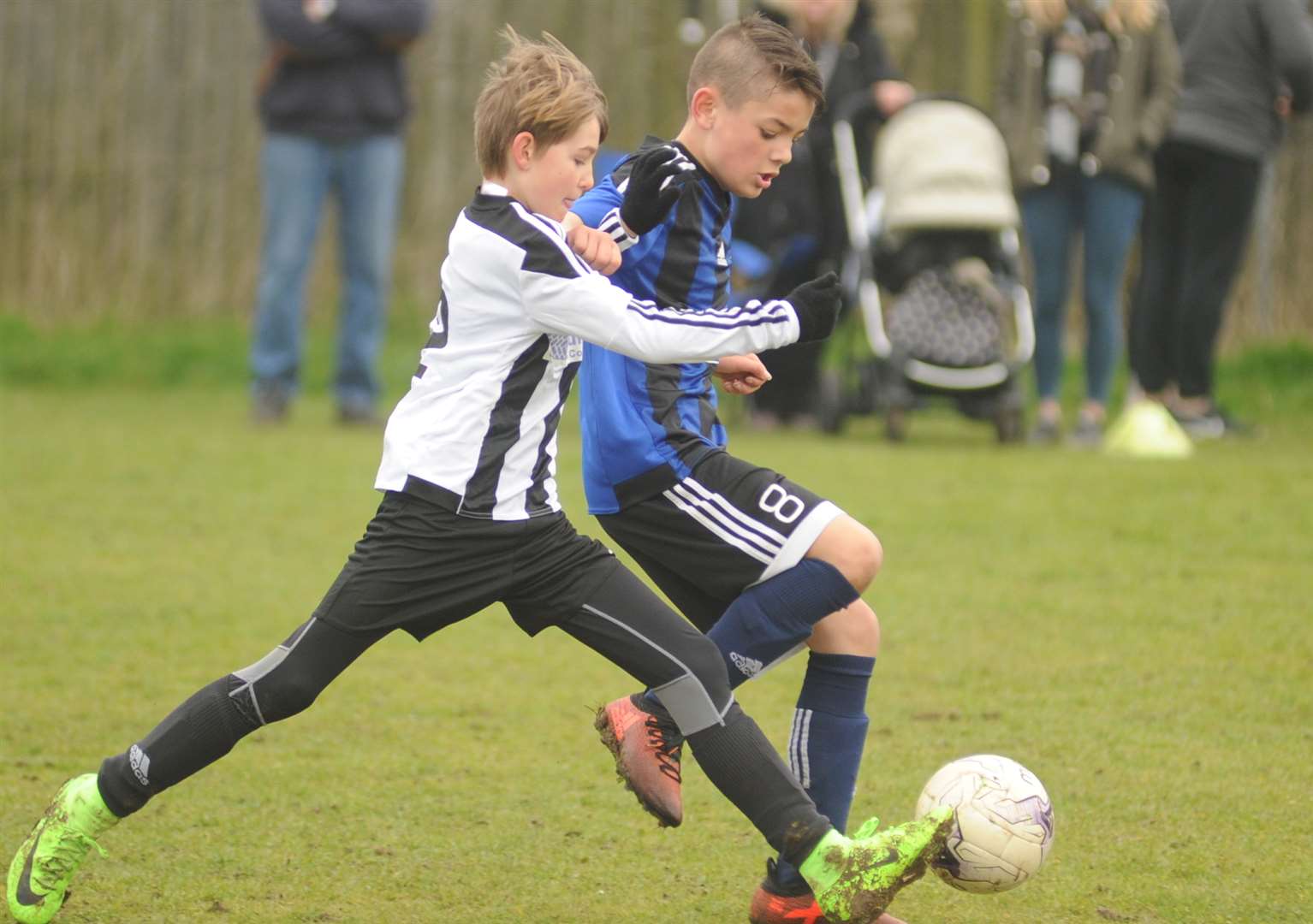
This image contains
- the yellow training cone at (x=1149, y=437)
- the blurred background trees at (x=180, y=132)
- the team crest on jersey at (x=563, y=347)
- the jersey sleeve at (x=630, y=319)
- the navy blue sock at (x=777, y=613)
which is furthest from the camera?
the blurred background trees at (x=180, y=132)

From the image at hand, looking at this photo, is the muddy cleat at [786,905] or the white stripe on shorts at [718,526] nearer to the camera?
the muddy cleat at [786,905]

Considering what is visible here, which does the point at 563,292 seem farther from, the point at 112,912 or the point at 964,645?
the point at 964,645

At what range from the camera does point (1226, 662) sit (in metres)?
A: 4.86

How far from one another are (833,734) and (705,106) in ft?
3.92

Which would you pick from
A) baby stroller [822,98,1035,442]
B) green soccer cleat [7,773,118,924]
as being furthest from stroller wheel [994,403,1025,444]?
green soccer cleat [7,773,118,924]

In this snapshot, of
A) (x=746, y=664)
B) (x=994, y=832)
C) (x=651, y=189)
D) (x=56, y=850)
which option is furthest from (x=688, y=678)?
(x=56, y=850)

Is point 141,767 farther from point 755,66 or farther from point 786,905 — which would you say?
point 755,66

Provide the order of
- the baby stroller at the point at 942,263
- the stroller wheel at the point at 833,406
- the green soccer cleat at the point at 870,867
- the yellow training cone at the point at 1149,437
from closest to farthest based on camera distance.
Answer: the green soccer cleat at the point at 870,867 < the yellow training cone at the point at 1149,437 < the baby stroller at the point at 942,263 < the stroller wheel at the point at 833,406

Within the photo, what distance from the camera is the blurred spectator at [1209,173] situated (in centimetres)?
882

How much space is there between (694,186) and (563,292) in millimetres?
532

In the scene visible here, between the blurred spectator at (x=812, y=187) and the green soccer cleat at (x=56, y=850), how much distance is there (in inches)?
247

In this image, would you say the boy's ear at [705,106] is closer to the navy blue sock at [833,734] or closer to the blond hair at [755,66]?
the blond hair at [755,66]

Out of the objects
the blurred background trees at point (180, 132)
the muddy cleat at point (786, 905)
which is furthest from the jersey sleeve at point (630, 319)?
the blurred background trees at point (180, 132)

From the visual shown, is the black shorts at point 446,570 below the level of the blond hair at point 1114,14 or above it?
below
